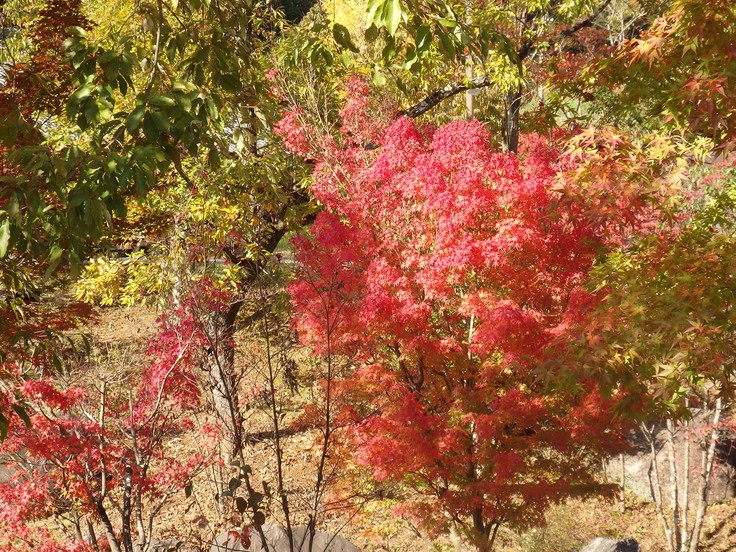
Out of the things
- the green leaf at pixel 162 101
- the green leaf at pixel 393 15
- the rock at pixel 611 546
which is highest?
the green leaf at pixel 162 101

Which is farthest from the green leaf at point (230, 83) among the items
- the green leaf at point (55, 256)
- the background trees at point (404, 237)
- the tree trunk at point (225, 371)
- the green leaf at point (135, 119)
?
the tree trunk at point (225, 371)

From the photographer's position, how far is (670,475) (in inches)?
438

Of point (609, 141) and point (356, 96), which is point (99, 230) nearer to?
point (609, 141)

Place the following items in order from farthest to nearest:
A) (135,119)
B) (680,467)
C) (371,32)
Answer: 1. (680,467)
2. (371,32)
3. (135,119)

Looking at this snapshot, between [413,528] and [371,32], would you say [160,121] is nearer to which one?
[371,32]

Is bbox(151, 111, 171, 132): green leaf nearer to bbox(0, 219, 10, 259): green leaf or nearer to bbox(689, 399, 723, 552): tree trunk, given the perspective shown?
bbox(0, 219, 10, 259): green leaf

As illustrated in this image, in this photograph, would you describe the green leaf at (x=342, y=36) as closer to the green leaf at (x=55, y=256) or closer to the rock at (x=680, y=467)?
the green leaf at (x=55, y=256)

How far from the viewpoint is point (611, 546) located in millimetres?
Answer: 8477

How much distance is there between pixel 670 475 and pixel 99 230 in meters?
11.1

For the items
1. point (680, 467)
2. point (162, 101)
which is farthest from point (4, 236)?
point (680, 467)

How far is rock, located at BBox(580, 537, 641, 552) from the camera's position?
27.8 feet

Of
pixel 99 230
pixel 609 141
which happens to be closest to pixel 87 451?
pixel 99 230

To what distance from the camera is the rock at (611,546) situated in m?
8.46

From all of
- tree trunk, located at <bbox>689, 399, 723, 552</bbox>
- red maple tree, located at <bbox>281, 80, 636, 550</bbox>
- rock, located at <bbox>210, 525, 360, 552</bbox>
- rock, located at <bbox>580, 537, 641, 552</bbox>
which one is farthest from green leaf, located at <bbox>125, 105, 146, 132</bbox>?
tree trunk, located at <bbox>689, 399, 723, 552</bbox>
